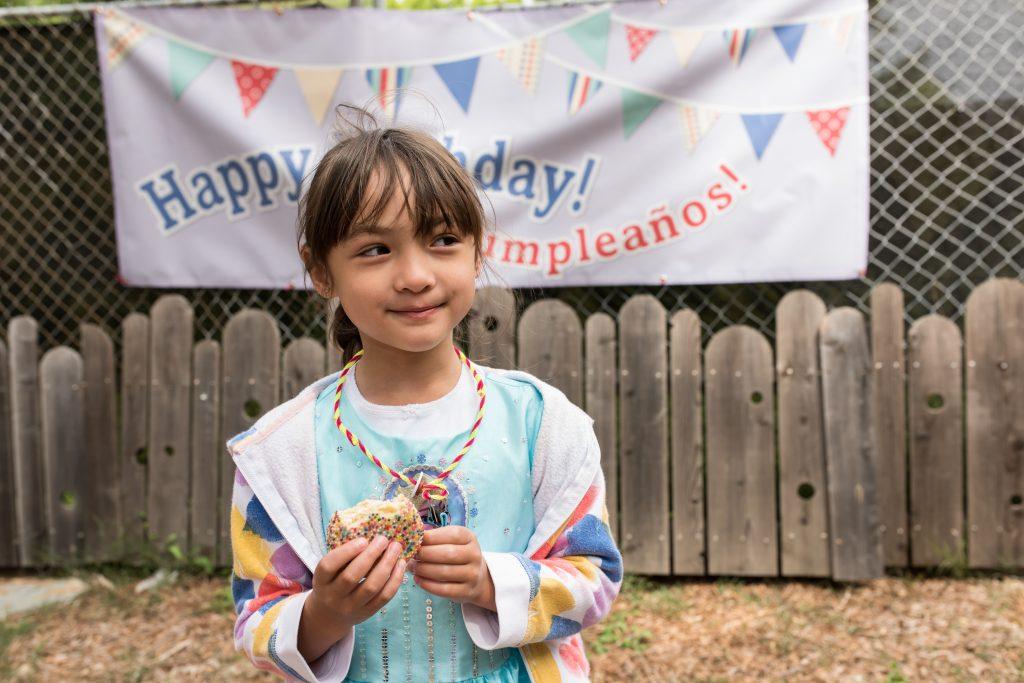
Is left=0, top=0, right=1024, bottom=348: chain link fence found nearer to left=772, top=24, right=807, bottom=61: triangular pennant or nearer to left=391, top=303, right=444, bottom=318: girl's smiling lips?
left=772, top=24, right=807, bottom=61: triangular pennant

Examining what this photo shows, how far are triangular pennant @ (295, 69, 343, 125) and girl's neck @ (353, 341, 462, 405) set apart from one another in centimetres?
259

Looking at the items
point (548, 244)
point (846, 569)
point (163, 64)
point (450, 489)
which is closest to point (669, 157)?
point (548, 244)

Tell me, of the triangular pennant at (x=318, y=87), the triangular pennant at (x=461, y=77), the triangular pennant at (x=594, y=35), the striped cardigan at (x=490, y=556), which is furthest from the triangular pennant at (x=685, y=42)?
the striped cardigan at (x=490, y=556)

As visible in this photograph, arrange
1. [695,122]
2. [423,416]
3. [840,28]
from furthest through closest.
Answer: [695,122], [840,28], [423,416]

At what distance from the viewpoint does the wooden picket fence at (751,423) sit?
345 centimetres

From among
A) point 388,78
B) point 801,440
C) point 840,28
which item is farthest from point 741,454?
point 388,78

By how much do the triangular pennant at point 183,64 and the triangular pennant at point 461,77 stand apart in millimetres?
1060

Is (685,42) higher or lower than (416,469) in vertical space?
higher

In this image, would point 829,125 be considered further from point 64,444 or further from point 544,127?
point 64,444

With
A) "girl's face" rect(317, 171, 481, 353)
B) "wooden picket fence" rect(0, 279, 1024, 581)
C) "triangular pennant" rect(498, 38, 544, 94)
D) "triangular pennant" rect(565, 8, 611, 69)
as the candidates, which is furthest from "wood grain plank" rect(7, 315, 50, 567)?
"girl's face" rect(317, 171, 481, 353)

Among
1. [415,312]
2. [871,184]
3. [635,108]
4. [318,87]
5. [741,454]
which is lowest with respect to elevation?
[741,454]

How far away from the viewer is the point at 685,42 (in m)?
3.51

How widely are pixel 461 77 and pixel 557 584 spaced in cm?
276

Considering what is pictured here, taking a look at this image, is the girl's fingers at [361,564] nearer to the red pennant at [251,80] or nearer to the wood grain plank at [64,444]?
the red pennant at [251,80]
